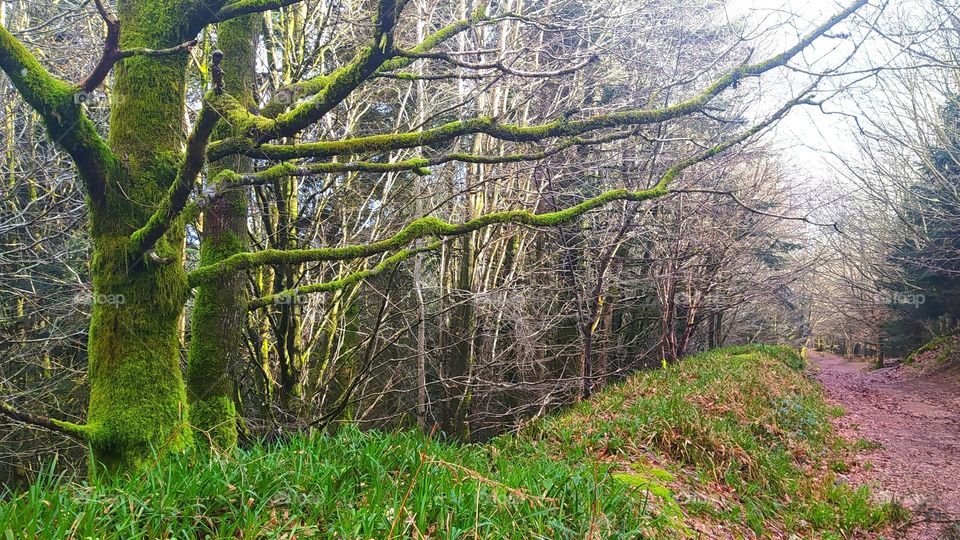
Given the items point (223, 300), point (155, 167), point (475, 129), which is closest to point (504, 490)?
point (475, 129)

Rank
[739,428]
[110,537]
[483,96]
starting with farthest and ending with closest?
[483,96] → [739,428] → [110,537]

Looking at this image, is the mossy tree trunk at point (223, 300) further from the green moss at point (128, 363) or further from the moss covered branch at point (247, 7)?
the moss covered branch at point (247, 7)

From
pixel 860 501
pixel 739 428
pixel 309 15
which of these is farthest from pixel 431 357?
pixel 860 501

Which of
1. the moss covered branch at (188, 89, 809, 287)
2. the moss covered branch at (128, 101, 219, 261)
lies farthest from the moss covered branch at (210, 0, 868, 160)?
the moss covered branch at (188, 89, 809, 287)

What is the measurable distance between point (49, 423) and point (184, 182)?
4.85 feet

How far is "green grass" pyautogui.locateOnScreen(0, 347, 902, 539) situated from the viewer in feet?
7.28

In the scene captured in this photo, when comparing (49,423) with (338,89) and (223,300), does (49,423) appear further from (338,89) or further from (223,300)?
(338,89)

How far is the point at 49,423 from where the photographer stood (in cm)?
283

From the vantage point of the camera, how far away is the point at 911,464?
772cm

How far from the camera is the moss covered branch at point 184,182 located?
9.61ft

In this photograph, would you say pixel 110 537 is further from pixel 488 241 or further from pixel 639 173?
pixel 639 173

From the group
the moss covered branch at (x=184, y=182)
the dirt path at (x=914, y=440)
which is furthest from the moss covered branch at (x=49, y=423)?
the dirt path at (x=914, y=440)

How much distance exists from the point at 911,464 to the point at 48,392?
40.2 ft

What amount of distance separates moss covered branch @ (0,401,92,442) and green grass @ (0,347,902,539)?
276 millimetres
